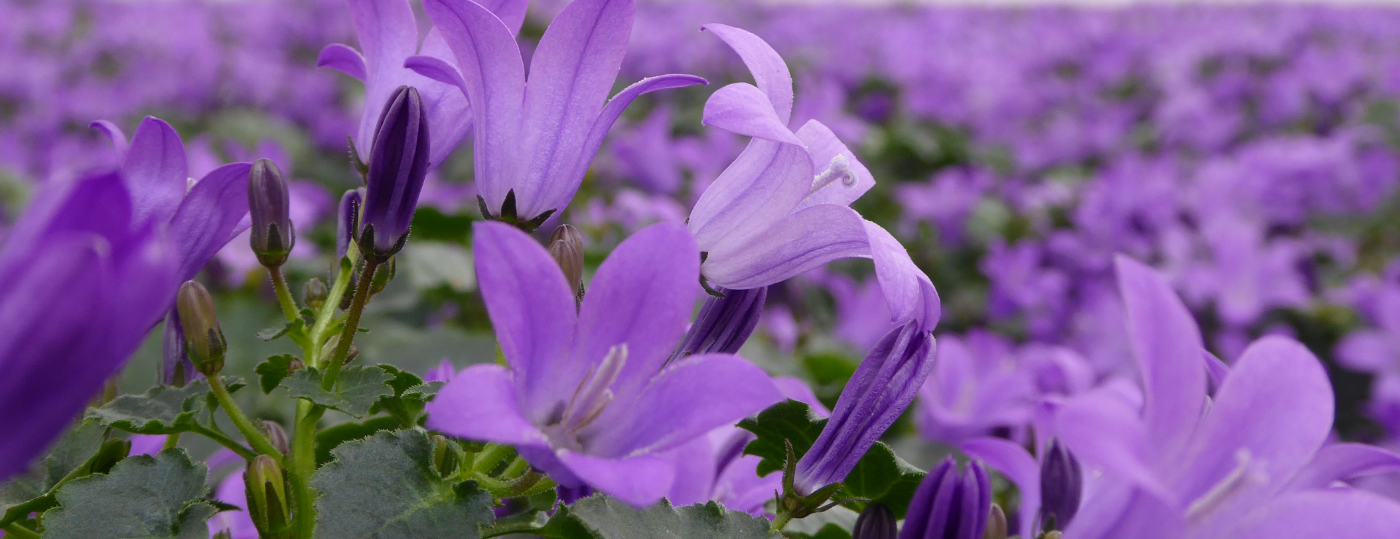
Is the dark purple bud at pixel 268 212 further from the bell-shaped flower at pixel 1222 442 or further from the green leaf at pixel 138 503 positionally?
the bell-shaped flower at pixel 1222 442

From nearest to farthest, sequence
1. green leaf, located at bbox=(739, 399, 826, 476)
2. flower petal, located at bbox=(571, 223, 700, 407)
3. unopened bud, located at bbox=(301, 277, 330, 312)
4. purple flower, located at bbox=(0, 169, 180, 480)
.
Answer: purple flower, located at bbox=(0, 169, 180, 480) → flower petal, located at bbox=(571, 223, 700, 407) → green leaf, located at bbox=(739, 399, 826, 476) → unopened bud, located at bbox=(301, 277, 330, 312)

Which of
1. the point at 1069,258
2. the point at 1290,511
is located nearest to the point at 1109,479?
the point at 1290,511

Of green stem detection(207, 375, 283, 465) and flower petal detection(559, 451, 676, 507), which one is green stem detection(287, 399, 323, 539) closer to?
green stem detection(207, 375, 283, 465)

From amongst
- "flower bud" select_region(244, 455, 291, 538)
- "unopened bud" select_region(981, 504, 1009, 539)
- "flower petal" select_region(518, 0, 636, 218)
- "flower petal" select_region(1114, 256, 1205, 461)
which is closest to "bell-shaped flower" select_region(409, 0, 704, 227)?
"flower petal" select_region(518, 0, 636, 218)

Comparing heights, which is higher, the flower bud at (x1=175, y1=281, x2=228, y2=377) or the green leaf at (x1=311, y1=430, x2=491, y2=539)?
the flower bud at (x1=175, y1=281, x2=228, y2=377)

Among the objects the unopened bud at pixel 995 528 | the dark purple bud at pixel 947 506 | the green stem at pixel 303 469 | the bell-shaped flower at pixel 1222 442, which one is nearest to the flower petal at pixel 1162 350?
the bell-shaped flower at pixel 1222 442

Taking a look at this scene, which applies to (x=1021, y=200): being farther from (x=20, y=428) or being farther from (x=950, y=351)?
(x=20, y=428)
